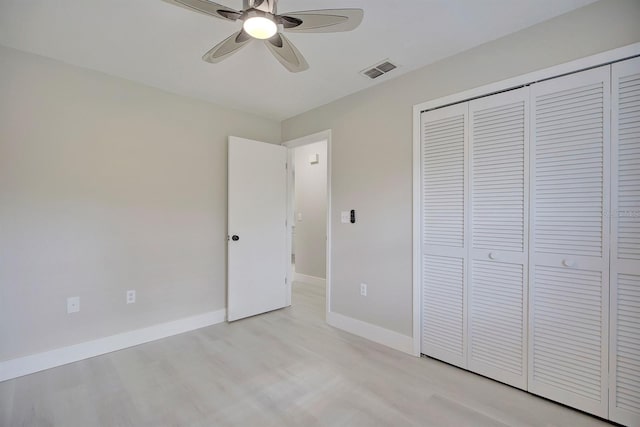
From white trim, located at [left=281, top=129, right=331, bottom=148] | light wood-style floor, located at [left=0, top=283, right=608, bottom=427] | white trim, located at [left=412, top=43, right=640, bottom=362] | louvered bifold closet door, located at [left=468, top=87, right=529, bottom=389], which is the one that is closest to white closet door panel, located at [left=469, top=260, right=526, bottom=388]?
louvered bifold closet door, located at [left=468, top=87, right=529, bottom=389]

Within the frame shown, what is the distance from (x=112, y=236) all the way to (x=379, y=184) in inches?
96.5

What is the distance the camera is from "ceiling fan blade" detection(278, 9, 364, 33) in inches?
53.2

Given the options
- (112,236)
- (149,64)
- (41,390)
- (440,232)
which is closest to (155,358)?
(41,390)

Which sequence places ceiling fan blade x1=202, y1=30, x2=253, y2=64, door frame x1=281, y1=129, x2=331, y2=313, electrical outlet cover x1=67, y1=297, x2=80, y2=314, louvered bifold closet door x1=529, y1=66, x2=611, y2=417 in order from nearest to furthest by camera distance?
ceiling fan blade x1=202, y1=30, x2=253, y2=64
louvered bifold closet door x1=529, y1=66, x2=611, y2=417
electrical outlet cover x1=67, y1=297, x2=80, y2=314
door frame x1=281, y1=129, x2=331, y2=313

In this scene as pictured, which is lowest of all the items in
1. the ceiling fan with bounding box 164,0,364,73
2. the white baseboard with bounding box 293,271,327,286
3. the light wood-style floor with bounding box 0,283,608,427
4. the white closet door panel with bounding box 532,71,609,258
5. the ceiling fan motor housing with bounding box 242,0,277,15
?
the light wood-style floor with bounding box 0,283,608,427

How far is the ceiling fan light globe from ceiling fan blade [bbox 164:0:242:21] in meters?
0.06

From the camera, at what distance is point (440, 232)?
7.64 ft

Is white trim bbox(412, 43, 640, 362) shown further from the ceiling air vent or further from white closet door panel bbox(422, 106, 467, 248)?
the ceiling air vent

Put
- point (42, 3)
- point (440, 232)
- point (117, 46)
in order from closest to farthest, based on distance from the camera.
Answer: point (42, 3), point (117, 46), point (440, 232)

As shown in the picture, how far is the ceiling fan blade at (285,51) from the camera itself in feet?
5.08

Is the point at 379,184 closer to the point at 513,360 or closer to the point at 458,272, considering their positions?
the point at 458,272

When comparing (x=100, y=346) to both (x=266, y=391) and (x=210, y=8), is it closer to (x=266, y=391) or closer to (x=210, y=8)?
(x=266, y=391)

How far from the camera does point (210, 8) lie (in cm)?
134

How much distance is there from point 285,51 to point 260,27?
0.25 meters
